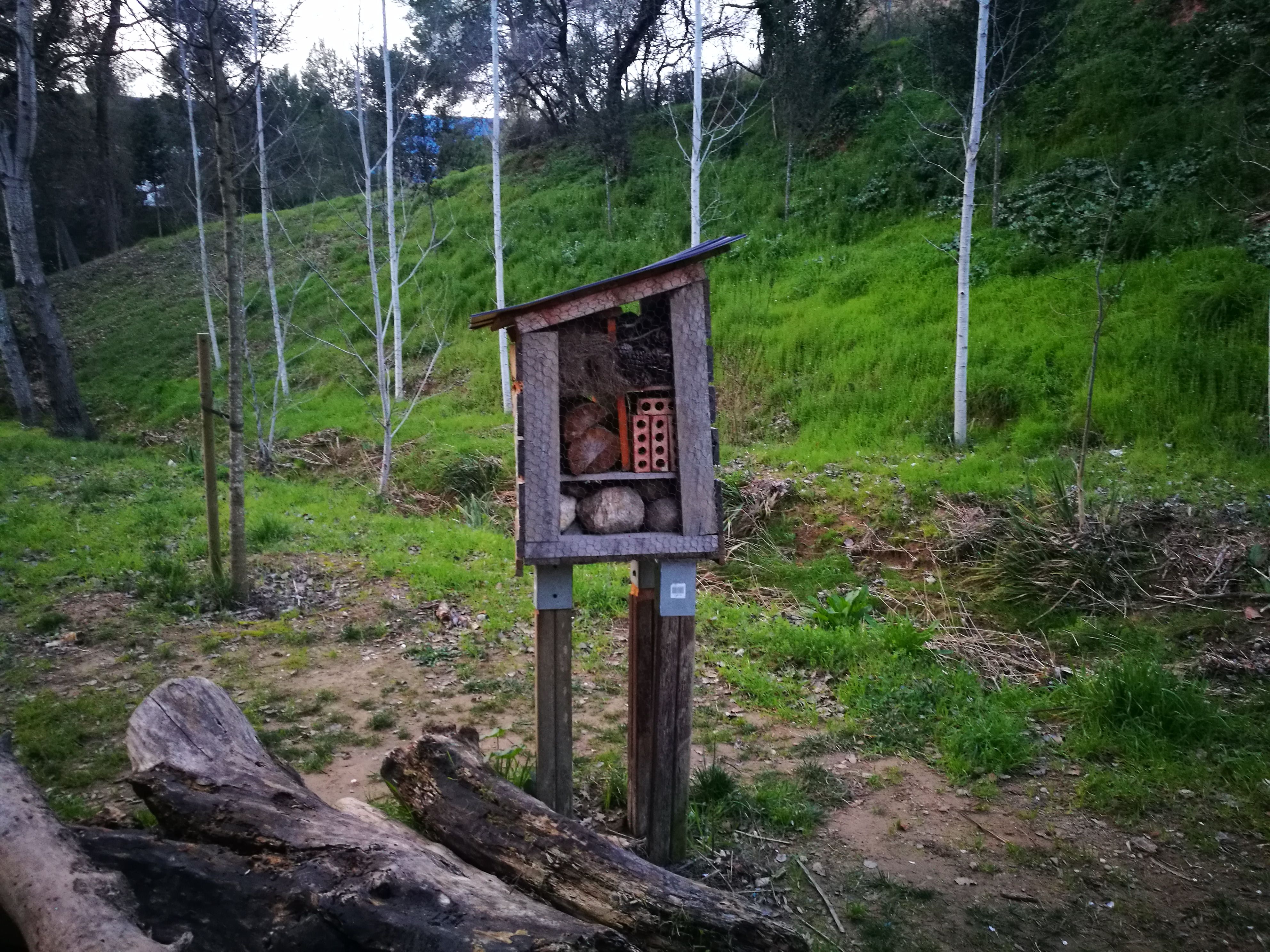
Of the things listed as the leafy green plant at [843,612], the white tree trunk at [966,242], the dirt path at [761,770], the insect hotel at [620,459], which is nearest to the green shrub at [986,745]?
the dirt path at [761,770]

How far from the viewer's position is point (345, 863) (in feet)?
8.79

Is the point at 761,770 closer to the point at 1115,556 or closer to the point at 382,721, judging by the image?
the point at 382,721

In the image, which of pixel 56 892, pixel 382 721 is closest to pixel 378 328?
pixel 382 721

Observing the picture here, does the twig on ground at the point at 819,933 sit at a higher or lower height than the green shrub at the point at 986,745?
lower

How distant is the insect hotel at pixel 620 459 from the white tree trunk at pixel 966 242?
8.61 m

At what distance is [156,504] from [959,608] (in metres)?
9.32

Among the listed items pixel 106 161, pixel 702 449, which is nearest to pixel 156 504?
pixel 702 449

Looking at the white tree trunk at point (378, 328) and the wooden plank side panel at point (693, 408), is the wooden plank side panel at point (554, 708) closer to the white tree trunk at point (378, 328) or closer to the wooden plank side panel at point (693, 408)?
the wooden plank side panel at point (693, 408)

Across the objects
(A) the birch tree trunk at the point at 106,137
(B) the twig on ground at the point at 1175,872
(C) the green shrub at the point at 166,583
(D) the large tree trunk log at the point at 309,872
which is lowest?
(B) the twig on ground at the point at 1175,872

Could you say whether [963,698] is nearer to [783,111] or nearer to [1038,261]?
[1038,261]

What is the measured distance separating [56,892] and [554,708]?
1824mm

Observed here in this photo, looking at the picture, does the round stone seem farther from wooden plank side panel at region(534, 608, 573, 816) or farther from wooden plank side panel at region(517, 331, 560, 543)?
wooden plank side panel at region(534, 608, 573, 816)

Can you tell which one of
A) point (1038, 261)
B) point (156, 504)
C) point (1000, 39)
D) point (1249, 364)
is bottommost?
point (156, 504)

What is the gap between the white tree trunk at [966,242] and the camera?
1092cm
